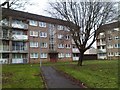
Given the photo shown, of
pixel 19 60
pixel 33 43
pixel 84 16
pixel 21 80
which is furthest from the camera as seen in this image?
pixel 33 43

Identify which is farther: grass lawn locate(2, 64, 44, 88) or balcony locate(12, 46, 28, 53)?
balcony locate(12, 46, 28, 53)

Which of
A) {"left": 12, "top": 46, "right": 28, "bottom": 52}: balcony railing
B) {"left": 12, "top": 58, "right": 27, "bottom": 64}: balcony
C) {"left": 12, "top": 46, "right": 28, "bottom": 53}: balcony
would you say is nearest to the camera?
{"left": 12, "top": 58, "right": 27, "bottom": 64}: balcony

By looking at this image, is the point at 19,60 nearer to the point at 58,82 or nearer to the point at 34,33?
the point at 34,33

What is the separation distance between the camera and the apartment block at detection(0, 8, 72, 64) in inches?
2041

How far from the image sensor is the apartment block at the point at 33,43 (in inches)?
2041

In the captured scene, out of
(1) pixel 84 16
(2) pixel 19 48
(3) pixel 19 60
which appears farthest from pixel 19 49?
(1) pixel 84 16

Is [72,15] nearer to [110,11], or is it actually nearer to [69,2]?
[69,2]

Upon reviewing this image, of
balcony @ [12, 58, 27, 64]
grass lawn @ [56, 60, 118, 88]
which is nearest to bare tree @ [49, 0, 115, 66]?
grass lawn @ [56, 60, 118, 88]

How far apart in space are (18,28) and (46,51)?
1157 centimetres

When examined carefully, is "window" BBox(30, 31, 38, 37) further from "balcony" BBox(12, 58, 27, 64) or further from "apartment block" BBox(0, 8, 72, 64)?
"balcony" BBox(12, 58, 27, 64)

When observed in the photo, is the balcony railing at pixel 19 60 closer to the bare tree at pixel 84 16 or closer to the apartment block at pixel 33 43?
the apartment block at pixel 33 43

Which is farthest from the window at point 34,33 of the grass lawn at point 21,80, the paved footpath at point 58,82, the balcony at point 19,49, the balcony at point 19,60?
the paved footpath at point 58,82

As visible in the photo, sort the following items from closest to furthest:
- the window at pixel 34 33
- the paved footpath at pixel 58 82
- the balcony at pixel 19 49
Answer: the paved footpath at pixel 58 82 → the balcony at pixel 19 49 → the window at pixel 34 33

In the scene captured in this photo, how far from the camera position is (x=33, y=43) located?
58688mm
